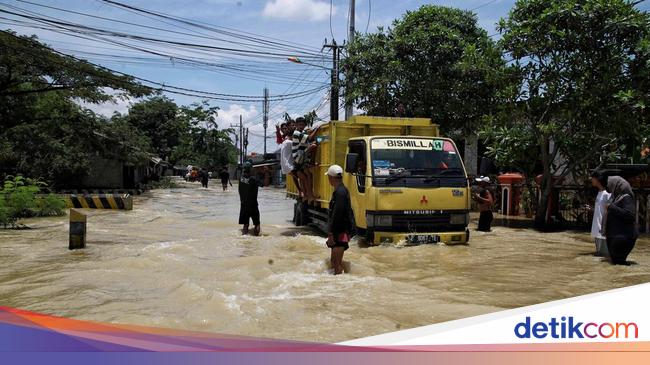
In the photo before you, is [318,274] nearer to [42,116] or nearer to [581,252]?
[581,252]

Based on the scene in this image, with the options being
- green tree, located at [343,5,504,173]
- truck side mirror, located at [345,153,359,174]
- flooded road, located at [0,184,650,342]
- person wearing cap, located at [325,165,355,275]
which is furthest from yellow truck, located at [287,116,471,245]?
green tree, located at [343,5,504,173]

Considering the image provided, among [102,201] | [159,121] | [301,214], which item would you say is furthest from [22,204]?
[159,121]

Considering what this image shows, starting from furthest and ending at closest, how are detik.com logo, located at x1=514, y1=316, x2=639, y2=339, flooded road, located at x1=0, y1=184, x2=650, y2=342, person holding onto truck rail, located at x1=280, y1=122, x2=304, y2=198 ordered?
person holding onto truck rail, located at x1=280, y1=122, x2=304, y2=198 < flooded road, located at x1=0, y1=184, x2=650, y2=342 < detik.com logo, located at x1=514, y1=316, x2=639, y2=339

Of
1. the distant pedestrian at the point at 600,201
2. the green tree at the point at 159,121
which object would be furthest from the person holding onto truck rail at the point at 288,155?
the green tree at the point at 159,121

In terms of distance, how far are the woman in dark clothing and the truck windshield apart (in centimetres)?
252

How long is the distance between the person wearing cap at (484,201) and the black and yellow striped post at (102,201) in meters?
12.7

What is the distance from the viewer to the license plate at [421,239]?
9094 mm

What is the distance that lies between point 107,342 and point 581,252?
370 inches

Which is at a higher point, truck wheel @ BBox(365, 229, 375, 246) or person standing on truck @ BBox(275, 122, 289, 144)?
person standing on truck @ BBox(275, 122, 289, 144)

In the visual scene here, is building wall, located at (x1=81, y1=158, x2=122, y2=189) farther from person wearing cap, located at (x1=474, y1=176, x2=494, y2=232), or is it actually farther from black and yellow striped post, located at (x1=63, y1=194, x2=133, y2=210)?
person wearing cap, located at (x1=474, y1=176, x2=494, y2=232)

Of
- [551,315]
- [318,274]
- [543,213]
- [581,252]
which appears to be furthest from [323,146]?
[551,315]

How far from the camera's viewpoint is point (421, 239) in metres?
A: 9.16

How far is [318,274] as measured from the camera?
746cm

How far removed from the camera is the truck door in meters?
9.38
